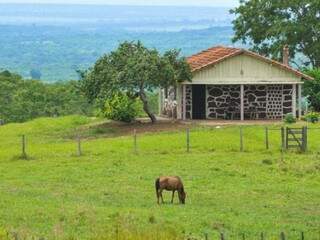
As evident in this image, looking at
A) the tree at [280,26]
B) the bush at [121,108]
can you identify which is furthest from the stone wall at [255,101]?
the tree at [280,26]

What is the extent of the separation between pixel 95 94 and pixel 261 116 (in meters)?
10.6

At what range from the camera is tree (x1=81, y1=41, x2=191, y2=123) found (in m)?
46.7

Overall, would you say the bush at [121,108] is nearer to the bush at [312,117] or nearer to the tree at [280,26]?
the bush at [312,117]

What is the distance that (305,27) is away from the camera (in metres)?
66.1

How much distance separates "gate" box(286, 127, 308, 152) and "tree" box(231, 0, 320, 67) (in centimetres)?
2675

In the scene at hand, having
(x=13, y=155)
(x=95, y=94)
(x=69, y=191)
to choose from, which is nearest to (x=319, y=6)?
(x=95, y=94)

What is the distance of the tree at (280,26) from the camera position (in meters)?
65.9

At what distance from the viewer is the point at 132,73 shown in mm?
46344

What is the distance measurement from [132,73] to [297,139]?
11.2 metres

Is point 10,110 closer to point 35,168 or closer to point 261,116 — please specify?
point 261,116

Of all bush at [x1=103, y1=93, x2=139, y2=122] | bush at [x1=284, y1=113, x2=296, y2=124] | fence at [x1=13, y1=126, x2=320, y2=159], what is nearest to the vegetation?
bush at [x1=103, y1=93, x2=139, y2=122]

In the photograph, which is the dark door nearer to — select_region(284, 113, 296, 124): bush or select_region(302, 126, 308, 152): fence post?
select_region(284, 113, 296, 124): bush

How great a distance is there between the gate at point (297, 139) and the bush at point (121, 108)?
12087 millimetres

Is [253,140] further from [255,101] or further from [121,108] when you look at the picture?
[255,101]
